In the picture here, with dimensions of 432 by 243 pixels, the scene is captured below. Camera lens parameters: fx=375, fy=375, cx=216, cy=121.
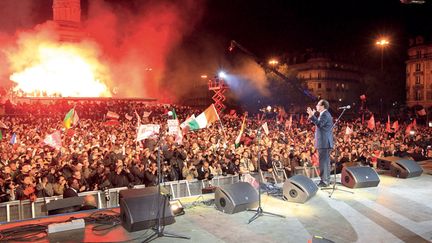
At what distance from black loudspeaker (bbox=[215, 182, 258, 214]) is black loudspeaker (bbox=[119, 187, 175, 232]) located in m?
1.27

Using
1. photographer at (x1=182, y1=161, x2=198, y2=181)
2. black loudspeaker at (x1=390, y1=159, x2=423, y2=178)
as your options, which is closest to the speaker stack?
black loudspeaker at (x1=390, y1=159, x2=423, y2=178)

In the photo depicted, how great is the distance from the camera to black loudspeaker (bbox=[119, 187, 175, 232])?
235 inches

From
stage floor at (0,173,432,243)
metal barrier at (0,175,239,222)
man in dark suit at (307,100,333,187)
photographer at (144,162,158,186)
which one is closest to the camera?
stage floor at (0,173,432,243)

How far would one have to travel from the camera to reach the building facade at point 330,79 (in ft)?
256

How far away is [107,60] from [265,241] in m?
56.2

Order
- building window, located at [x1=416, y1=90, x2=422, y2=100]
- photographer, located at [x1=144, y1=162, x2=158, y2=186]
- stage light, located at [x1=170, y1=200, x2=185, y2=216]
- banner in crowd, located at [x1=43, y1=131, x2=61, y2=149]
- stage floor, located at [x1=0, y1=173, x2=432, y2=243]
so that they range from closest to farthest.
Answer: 1. stage floor, located at [x1=0, y1=173, x2=432, y2=243]
2. stage light, located at [x1=170, y1=200, x2=185, y2=216]
3. photographer, located at [x1=144, y1=162, x2=158, y2=186]
4. banner in crowd, located at [x1=43, y1=131, x2=61, y2=149]
5. building window, located at [x1=416, y1=90, x2=422, y2=100]

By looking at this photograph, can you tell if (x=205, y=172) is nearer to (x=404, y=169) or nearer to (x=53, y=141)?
(x=404, y=169)

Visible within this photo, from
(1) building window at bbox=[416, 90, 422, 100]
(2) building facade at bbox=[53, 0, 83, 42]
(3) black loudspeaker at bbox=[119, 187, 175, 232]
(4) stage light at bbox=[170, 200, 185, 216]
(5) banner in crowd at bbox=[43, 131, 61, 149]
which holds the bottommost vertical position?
(4) stage light at bbox=[170, 200, 185, 216]

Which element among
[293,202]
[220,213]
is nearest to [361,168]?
[293,202]

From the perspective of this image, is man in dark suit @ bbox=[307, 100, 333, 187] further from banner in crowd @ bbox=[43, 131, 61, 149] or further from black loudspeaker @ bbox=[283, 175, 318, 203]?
banner in crowd @ bbox=[43, 131, 61, 149]

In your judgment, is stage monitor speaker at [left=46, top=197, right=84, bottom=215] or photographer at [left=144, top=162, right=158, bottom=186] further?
photographer at [left=144, top=162, right=158, bottom=186]

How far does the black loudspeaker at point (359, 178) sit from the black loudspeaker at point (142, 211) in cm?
485

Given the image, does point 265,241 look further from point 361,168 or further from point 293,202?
point 361,168

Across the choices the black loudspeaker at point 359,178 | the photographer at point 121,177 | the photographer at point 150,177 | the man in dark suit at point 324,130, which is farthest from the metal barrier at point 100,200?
the black loudspeaker at point 359,178
